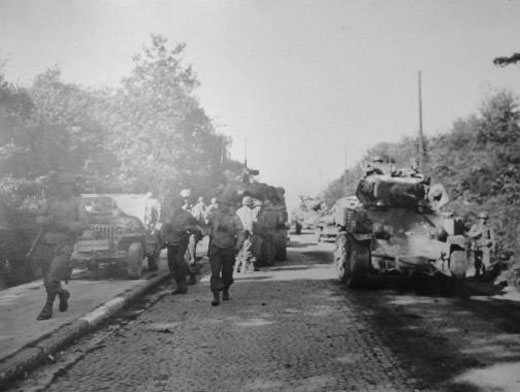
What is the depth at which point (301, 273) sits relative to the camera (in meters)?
13.9

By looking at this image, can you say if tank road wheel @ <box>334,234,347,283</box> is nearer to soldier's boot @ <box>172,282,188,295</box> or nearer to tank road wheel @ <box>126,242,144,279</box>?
soldier's boot @ <box>172,282,188,295</box>

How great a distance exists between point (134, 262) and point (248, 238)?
3.13 metres

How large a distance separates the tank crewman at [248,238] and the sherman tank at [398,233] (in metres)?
2.23

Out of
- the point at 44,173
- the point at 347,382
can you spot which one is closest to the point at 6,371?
the point at 347,382

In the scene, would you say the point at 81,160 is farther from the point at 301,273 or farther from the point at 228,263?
the point at 228,263

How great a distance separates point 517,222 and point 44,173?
62.4ft

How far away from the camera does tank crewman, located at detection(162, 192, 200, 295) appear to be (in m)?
10.3

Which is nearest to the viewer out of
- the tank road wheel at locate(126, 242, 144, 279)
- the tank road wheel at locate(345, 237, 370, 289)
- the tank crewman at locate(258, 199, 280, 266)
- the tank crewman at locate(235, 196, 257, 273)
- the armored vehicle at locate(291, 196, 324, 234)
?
the tank road wheel at locate(345, 237, 370, 289)

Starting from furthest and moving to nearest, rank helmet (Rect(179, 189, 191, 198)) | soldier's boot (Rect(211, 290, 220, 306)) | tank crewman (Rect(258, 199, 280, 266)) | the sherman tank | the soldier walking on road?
tank crewman (Rect(258, 199, 280, 266)) < the soldier walking on road < helmet (Rect(179, 189, 191, 198)) < the sherman tank < soldier's boot (Rect(211, 290, 220, 306))

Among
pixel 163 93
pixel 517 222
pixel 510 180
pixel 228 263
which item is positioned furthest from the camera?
pixel 163 93

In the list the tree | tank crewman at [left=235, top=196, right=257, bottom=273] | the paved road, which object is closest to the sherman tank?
the paved road

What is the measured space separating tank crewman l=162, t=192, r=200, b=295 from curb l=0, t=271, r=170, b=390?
1.11 metres

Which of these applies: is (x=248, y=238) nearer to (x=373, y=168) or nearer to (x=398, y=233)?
(x=373, y=168)

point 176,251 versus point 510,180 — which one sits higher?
point 510,180
